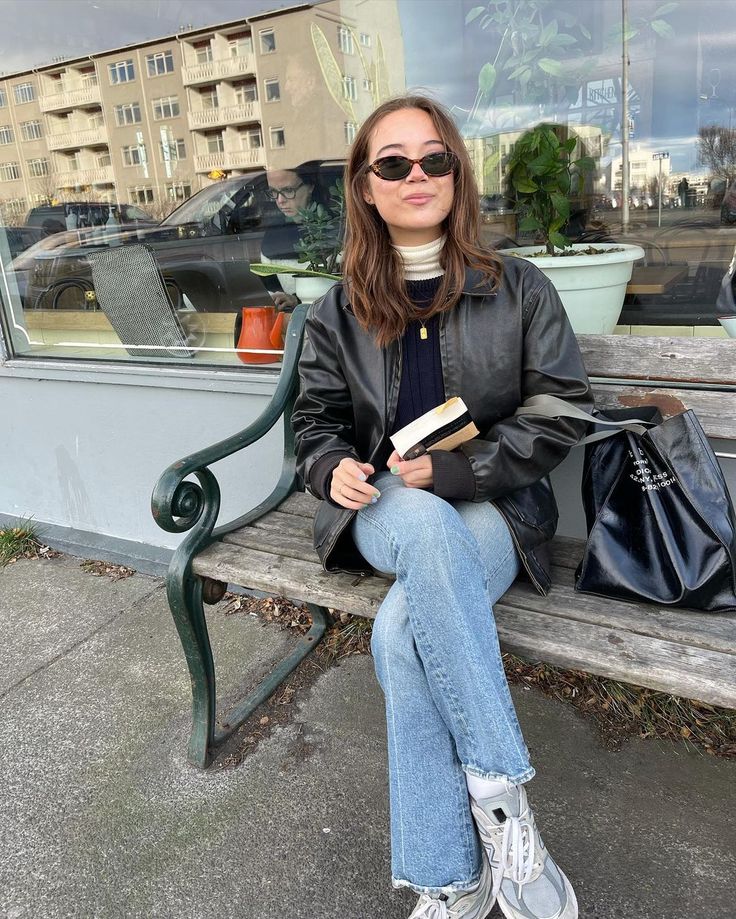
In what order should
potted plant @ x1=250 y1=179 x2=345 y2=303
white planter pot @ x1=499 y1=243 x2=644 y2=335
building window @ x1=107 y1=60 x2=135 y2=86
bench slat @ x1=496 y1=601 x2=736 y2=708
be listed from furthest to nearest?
building window @ x1=107 y1=60 x2=135 y2=86 → potted plant @ x1=250 y1=179 x2=345 y2=303 → white planter pot @ x1=499 y1=243 x2=644 y2=335 → bench slat @ x1=496 y1=601 x2=736 y2=708

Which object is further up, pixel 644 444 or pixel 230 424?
pixel 644 444

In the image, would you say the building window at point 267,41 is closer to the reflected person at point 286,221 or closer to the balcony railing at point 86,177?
the reflected person at point 286,221

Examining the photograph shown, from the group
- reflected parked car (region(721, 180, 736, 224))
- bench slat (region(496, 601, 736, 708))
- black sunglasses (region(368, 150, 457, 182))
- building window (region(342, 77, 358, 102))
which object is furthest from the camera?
building window (region(342, 77, 358, 102))

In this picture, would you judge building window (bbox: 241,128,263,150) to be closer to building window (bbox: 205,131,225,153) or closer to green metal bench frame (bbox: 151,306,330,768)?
building window (bbox: 205,131,225,153)

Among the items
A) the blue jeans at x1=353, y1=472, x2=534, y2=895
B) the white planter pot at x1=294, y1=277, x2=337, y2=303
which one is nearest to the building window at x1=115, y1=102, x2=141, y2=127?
the white planter pot at x1=294, y1=277, x2=337, y2=303

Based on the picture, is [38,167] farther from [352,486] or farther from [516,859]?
[516,859]

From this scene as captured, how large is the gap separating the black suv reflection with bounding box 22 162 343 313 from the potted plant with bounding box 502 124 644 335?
0.94 m

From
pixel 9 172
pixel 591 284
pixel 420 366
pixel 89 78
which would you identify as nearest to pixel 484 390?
pixel 420 366

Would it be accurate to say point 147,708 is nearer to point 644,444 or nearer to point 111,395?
point 111,395

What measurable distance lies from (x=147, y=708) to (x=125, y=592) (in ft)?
2.85

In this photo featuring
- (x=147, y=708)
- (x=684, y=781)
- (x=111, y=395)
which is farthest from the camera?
(x=111, y=395)

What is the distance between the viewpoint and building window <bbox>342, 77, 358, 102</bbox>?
3344mm

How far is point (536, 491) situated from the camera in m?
1.81

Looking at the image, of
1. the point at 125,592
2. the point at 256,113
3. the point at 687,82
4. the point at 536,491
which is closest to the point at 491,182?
the point at 687,82
